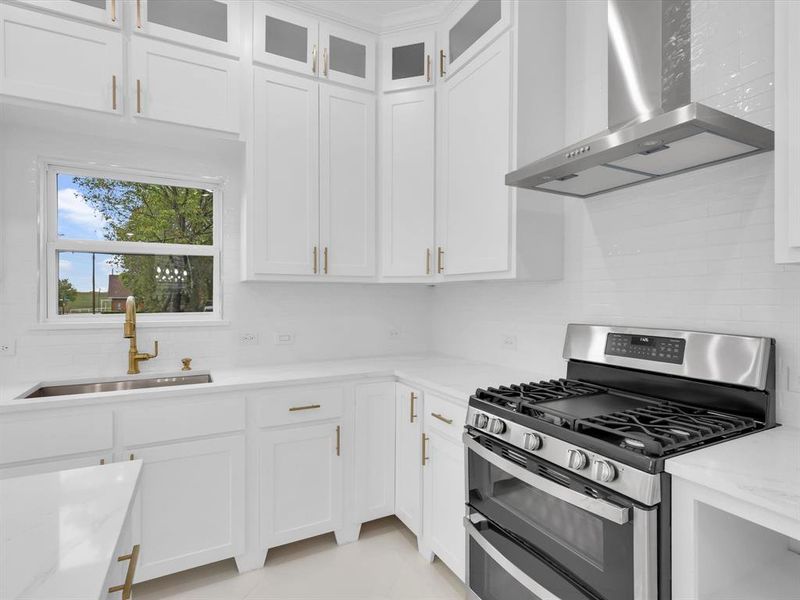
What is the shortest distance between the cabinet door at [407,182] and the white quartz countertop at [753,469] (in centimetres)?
167

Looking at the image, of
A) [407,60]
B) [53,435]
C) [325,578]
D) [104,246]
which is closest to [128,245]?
[104,246]

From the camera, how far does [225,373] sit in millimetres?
2463

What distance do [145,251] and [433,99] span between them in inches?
75.1

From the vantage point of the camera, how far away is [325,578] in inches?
83.9

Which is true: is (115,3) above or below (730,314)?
above

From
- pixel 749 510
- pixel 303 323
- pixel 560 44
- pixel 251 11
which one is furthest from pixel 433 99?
pixel 749 510

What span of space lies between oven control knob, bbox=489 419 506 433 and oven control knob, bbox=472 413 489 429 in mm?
31

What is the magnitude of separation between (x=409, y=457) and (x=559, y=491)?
1.16m

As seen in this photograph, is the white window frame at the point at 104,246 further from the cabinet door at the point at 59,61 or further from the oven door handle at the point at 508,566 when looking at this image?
the oven door handle at the point at 508,566

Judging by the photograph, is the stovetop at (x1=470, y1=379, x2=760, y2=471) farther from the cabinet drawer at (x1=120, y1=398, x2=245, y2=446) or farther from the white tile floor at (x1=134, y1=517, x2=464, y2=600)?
the cabinet drawer at (x1=120, y1=398, x2=245, y2=446)

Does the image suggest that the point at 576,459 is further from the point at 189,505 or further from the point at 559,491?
the point at 189,505

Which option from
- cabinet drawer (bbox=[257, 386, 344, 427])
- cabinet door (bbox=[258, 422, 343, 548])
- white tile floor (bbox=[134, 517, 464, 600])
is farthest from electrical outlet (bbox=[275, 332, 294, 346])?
white tile floor (bbox=[134, 517, 464, 600])

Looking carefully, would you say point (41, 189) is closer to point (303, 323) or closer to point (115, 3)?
point (115, 3)

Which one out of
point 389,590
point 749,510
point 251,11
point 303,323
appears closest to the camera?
point 749,510
